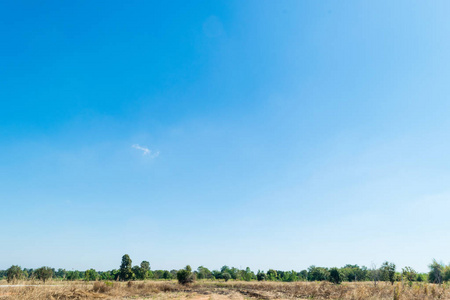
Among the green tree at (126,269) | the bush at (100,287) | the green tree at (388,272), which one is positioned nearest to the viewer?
the bush at (100,287)

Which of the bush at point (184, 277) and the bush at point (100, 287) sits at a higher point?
the bush at point (100, 287)

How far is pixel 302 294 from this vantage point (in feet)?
97.3

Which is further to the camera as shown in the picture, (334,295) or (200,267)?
(200,267)

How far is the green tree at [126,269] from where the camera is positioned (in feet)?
216

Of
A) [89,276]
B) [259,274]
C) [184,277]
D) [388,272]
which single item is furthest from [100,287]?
[259,274]

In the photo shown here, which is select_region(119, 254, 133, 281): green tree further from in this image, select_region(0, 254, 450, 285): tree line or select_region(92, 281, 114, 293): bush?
select_region(92, 281, 114, 293): bush

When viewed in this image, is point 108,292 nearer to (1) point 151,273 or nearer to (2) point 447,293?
(2) point 447,293

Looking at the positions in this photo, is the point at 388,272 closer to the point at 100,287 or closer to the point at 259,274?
the point at 100,287

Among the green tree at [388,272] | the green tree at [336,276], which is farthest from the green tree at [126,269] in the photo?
the green tree at [388,272]

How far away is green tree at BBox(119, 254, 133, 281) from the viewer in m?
65.8

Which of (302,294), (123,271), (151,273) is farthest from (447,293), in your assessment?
(151,273)

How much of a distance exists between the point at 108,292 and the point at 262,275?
7832 centimetres

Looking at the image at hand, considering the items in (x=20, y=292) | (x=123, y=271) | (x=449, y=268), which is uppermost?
(x=20, y=292)

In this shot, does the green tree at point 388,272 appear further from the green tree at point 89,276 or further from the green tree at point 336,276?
the green tree at point 89,276
